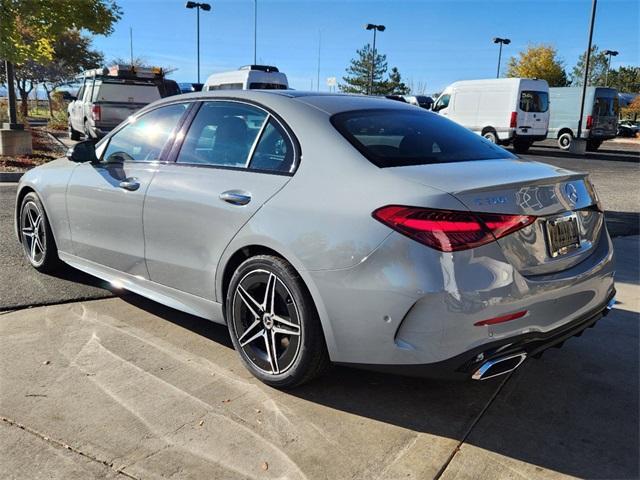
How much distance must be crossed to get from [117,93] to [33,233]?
11534mm

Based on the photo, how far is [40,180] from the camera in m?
4.85

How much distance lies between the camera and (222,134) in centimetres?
360

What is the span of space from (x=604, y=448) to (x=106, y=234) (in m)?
3.28

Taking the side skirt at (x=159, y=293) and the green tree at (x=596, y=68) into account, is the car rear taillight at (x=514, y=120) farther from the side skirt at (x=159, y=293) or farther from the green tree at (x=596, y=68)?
the green tree at (x=596, y=68)

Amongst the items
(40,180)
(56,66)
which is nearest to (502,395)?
(40,180)

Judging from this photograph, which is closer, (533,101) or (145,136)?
(145,136)

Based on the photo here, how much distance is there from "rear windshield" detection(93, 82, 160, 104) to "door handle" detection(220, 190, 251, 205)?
13.2 meters

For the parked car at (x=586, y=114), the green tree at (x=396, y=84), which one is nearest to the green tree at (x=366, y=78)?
the green tree at (x=396, y=84)

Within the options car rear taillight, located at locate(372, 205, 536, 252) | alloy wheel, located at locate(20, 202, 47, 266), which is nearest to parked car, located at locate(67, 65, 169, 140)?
alloy wheel, located at locate(20, 202, 47, 266)

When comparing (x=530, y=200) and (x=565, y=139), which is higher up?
(x=530, y=200)

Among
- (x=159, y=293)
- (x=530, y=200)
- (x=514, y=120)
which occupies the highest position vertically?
(x=514, y=120)

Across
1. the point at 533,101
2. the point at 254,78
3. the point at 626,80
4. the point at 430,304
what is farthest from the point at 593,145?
the point at 626,80

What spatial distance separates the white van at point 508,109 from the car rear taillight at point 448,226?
767 inches

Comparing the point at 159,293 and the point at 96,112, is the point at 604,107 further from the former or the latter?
the point at 159,293
